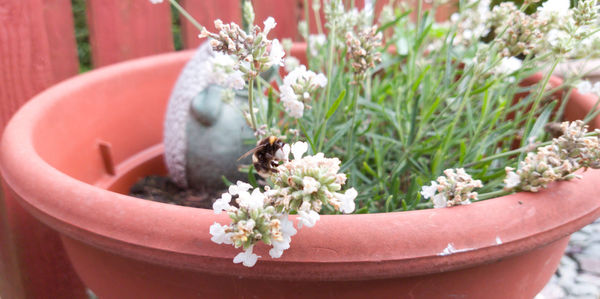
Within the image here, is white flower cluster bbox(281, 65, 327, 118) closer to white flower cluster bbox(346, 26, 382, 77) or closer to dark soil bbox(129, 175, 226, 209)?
white flower cluster bbox(346, 26, 382, 77)

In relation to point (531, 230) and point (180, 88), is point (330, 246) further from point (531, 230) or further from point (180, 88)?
point (180, 88)

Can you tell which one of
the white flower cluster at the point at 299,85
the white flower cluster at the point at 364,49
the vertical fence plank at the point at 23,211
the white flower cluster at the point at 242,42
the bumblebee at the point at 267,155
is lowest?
the vertical fence plank at the point at 23,211

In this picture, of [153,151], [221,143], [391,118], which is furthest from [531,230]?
[153,151]

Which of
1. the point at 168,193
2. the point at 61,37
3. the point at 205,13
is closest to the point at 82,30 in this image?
the point at 205,13

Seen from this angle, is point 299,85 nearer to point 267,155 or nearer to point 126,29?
point 267,155

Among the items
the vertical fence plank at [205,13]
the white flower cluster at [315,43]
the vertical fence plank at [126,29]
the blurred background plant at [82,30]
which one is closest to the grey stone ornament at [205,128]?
the white flower cluster at [315,43]

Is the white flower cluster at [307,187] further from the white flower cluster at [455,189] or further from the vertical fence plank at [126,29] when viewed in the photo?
the vertical fence plank at [126,29]
